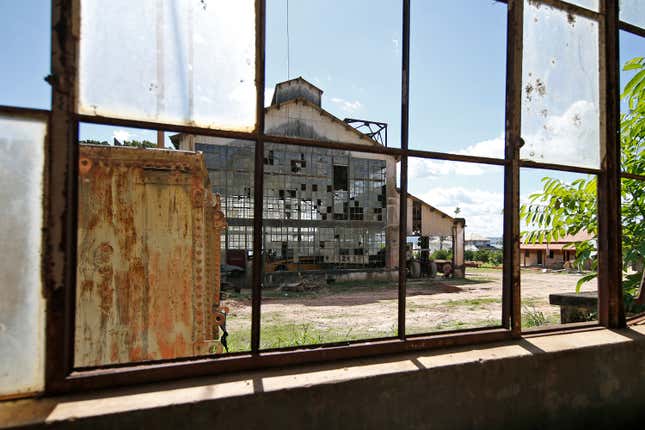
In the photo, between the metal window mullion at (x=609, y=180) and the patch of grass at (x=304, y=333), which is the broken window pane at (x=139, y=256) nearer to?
the metal window mullion at (x=609, y=180)

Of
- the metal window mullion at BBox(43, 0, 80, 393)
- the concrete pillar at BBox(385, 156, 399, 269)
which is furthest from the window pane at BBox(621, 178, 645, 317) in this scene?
the concrete pillar at BBox(385, 156, 399, 269)

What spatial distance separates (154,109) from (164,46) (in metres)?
0.32

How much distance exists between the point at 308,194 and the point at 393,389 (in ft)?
58.2

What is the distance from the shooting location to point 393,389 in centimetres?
178

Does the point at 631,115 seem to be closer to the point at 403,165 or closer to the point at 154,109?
the point at 403,165

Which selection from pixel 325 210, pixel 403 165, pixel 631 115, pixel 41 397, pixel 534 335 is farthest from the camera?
pixel 325 210

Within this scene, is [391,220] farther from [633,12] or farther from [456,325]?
[633,12]

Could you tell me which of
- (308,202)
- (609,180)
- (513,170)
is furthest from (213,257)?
(308,202)

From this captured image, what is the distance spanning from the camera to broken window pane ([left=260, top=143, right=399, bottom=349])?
58.4 feet

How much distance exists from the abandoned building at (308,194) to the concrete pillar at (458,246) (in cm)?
560

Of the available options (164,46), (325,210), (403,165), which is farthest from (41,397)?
(325,210)

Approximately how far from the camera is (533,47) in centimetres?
253

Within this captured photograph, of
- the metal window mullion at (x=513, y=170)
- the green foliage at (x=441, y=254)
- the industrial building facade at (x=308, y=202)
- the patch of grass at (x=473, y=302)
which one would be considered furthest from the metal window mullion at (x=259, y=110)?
the green foliage at (x=441, y=254)

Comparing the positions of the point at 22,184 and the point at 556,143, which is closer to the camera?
the point at 22,184
